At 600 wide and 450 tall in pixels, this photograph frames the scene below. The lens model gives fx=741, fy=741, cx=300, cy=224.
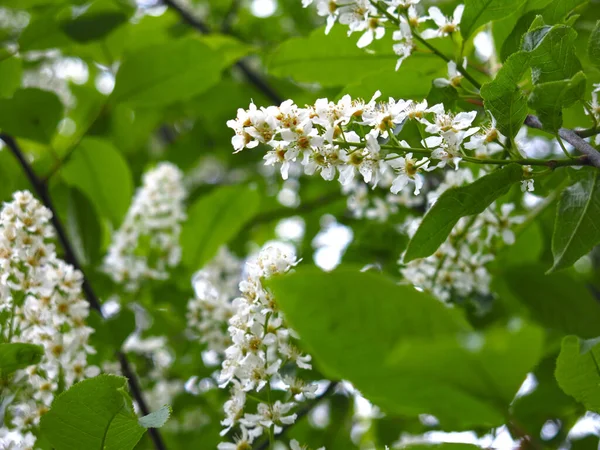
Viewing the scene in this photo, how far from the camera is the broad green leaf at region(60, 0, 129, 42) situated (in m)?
2.84

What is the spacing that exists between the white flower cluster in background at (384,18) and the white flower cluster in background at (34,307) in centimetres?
93

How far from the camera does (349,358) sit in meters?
1.06

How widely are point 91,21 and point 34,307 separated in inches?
53.3

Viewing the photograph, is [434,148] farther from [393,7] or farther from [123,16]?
[123,16]

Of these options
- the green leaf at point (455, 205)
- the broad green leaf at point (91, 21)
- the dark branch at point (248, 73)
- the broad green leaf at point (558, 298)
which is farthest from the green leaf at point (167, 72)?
the green leaf at point (455, 205)

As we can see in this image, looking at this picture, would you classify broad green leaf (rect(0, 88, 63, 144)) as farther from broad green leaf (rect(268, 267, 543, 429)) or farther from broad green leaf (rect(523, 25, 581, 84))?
broad green leaf (rect(268, 267, 543, 429))

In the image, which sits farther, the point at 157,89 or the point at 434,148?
the point at 157,89

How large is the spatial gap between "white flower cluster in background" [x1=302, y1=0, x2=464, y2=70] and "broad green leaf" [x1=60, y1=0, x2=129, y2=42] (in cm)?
128

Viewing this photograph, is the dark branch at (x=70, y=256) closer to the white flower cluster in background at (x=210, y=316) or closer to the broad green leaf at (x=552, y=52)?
the white flower cluster in background at (x=210, y=316)

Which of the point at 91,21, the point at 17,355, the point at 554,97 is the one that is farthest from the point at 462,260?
the point at 91,21

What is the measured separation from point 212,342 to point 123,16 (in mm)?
1344

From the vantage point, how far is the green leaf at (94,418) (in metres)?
1.48

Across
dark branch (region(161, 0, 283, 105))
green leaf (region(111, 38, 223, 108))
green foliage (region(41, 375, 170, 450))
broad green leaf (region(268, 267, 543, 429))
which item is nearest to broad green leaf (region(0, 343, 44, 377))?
green foliage (region(41, 375, 170, 450))

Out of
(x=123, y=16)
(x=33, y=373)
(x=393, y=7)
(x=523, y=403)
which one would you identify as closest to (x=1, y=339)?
(x=33, y=373)
